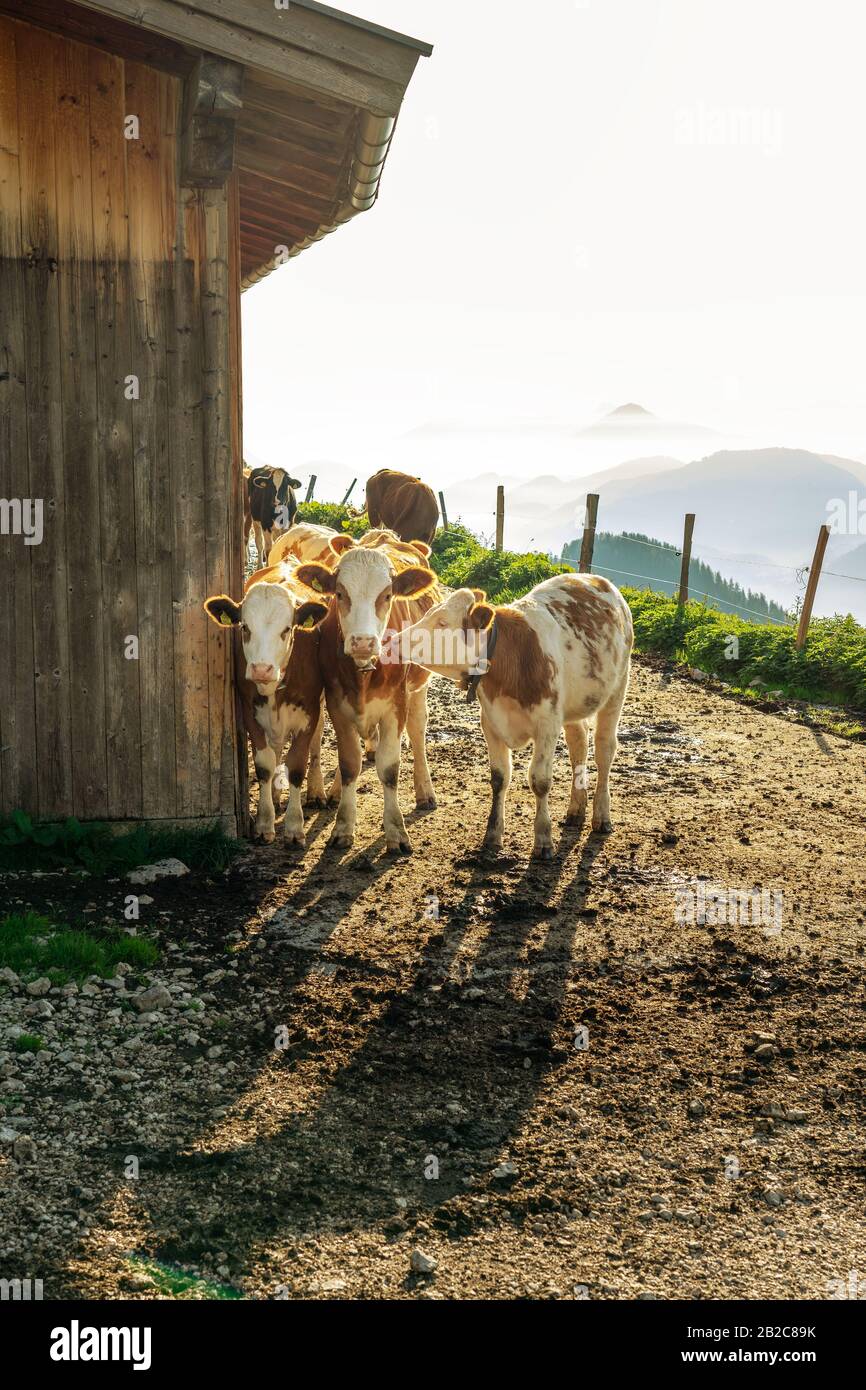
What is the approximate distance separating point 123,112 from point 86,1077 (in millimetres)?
5663

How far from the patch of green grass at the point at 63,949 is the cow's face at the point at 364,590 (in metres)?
2.27

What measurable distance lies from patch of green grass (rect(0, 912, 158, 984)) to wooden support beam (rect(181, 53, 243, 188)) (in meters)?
4.44

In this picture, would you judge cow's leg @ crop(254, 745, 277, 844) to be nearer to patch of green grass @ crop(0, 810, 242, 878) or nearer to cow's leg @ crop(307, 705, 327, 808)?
patch of green grass @ crop(0, 810, 242, 878)

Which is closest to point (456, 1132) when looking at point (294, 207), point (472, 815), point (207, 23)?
point (472, 815)

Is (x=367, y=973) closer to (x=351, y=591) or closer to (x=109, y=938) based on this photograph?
(x=109, y=938)

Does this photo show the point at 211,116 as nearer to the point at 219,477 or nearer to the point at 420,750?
the point at 219,477

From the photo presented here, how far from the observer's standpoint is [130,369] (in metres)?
7.57

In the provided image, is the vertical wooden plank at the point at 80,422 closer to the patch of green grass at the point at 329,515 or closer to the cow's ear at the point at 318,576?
the cow's ear at the point at 318,576

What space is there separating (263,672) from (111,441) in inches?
68.1

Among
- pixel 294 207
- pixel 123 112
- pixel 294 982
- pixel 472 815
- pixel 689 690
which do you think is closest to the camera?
pixel 294 982

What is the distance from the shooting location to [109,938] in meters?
6.33

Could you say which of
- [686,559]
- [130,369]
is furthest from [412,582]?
[686,559]

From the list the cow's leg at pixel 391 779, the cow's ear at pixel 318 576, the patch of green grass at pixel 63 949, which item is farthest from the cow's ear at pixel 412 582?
the patch of green grass at pixel 63 949

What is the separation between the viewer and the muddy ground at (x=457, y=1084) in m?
3.89
